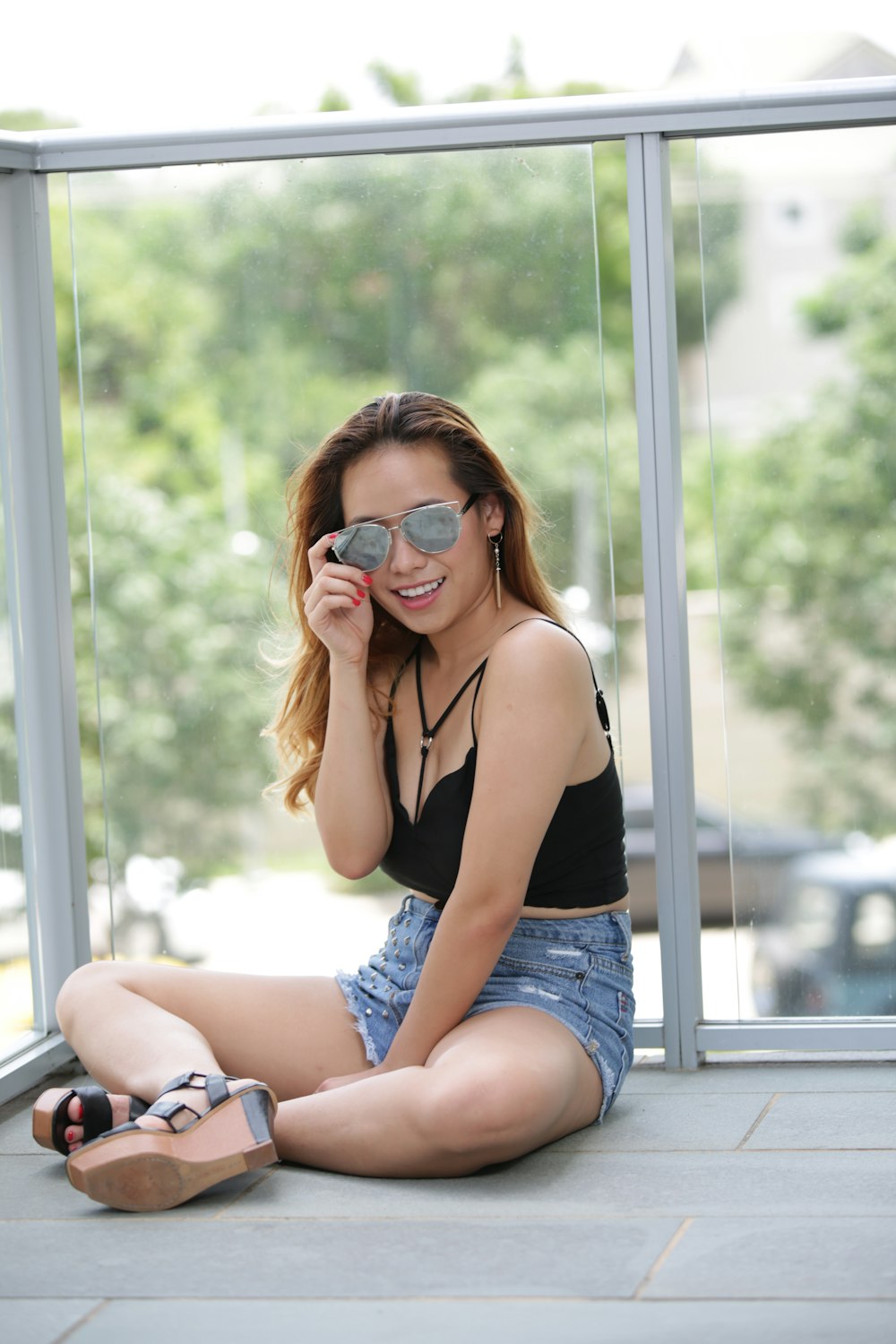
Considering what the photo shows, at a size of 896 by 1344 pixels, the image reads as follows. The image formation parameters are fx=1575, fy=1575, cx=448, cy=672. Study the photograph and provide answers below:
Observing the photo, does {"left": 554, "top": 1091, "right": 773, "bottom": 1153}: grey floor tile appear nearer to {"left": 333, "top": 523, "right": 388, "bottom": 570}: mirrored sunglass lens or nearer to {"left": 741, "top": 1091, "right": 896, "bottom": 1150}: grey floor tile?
{"left": 741, "top": 1091, "right": 896, "bottom": 1150}: grey floor tile

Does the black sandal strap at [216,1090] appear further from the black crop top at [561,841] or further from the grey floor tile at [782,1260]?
the grey floor tile at [782,1260]

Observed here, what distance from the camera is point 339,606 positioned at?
309cm

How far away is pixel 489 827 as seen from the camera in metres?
2.75

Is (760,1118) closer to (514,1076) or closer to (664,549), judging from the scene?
(514,1076)

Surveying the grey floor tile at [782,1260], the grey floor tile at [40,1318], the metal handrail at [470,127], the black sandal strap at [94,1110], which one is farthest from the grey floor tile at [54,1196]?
the metal handrail at [470,127]

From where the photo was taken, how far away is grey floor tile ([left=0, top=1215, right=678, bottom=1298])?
216 centimetres

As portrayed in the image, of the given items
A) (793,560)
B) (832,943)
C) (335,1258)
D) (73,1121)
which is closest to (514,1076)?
(335,1258)

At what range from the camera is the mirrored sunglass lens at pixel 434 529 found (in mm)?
2945

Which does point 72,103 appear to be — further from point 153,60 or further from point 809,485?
point 809,485

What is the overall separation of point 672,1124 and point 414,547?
121cm

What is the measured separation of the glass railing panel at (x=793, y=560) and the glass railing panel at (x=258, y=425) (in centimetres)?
18

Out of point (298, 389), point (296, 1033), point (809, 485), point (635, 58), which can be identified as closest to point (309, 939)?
point (296, 1033)

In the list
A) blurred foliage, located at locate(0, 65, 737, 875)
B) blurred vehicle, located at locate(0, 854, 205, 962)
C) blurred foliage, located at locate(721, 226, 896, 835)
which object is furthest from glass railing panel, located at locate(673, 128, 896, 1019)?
blurred vehicle, located at locate(0, 854, 205, 962)

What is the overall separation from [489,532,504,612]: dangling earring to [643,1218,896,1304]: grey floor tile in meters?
1.24
